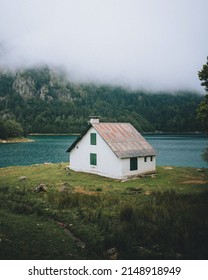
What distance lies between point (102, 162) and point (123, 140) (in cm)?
341

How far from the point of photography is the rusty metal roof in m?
35.1

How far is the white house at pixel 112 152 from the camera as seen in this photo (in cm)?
3484

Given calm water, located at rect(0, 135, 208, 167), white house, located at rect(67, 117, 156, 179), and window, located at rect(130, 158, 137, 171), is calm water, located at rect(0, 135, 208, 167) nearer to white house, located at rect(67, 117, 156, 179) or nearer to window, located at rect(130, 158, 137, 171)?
white house, located at rect(67, 117, 156, 179)

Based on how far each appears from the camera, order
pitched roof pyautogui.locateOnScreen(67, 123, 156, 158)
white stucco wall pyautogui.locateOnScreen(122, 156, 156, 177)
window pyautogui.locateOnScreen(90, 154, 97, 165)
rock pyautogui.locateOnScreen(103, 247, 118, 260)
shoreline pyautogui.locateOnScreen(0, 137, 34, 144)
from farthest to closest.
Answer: shoreline pyautogui.locateOnScreen(0, 137, 34, 144), window pyautogui.locateOnScreen(90, 154, 97, 165), pitched roof pyautogui.locateOnScreen(67, 123, 156, 158), white stucco wall pyautogui.locateOnScreen(122, 156, 156, 177), rock pyautogui.locateOnScreen(103, 247, 118, 260)

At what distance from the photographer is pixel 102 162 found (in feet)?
119

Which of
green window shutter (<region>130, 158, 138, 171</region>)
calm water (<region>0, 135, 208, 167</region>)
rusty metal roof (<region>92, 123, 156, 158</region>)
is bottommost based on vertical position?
calm water (<region>0, 135, 208, 167</region>)

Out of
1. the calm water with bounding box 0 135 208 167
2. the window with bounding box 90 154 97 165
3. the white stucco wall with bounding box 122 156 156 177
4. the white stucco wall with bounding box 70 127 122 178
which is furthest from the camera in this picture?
the calm water with bounding box 0 135 208 167

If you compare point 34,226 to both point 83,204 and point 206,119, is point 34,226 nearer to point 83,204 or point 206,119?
point 83,204

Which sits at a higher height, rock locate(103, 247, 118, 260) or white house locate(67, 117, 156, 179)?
white house locate(67, 117, 156, 179)

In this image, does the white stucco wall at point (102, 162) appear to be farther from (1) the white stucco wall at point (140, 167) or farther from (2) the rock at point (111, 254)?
(2) the rock at point (111, 254)

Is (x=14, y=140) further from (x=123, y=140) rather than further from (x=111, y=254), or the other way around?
(x=111, y=254)

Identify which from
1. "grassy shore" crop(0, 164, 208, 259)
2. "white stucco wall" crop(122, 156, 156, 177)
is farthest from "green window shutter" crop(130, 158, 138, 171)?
"grassy shore" crop(0, 164, 208, 259)

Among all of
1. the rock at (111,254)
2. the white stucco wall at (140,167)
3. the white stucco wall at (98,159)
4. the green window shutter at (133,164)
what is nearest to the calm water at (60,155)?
the white stucco wall at (98,159)

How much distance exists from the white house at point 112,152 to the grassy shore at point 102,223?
6.51 metres
